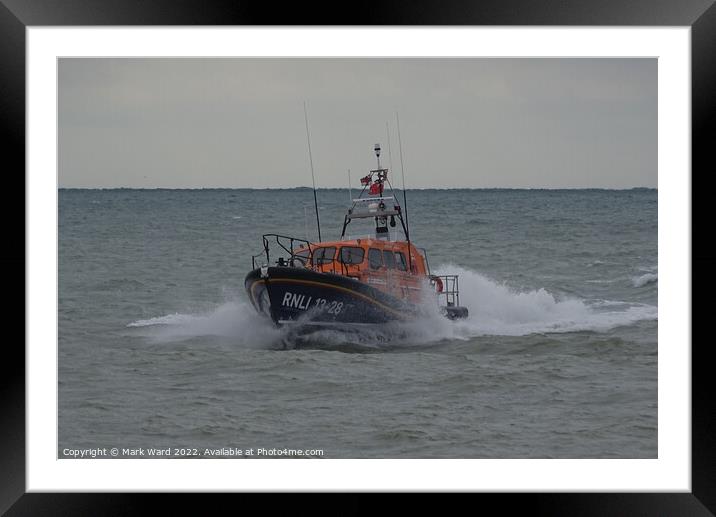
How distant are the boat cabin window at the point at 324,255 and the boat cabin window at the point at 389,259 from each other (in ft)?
2.49

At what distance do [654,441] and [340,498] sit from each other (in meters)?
3.40

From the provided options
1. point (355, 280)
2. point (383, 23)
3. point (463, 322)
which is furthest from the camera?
point (463, 322)

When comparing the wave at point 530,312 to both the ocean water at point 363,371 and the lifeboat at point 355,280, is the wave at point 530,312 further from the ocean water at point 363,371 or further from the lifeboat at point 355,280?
the lifeboat at point 355,280

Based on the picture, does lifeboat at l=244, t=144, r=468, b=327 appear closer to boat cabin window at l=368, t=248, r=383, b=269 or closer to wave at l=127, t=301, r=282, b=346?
boat cabin window at l=368, t=248, r=383, b=269

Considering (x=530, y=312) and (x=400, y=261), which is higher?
(x=400, y=261)

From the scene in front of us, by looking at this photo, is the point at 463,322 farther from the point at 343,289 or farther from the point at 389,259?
the point at 343,289

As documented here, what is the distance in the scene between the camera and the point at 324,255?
50.9 ft

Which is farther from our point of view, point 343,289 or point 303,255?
point 303,255

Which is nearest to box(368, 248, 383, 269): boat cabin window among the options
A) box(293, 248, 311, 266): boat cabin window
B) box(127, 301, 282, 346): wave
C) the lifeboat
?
the lifeboat

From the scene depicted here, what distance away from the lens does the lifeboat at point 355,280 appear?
47.1 ft

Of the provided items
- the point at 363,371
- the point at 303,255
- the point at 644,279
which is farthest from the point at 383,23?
the point at 644,279

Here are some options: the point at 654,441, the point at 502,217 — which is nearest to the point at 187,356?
the point at 654,441

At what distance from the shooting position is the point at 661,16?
7.30 m

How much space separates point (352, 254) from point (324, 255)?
16.7 inches
